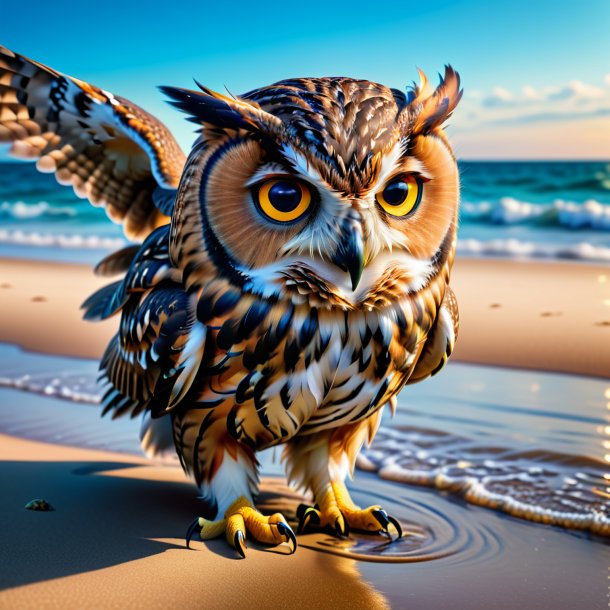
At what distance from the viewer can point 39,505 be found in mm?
2430

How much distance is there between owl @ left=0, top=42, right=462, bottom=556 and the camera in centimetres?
192

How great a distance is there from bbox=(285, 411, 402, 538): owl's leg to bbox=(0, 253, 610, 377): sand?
2.46 meters

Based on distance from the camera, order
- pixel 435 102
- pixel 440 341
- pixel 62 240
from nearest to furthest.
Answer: pixel 435 102 < pixel 440 341 < pixel 62 240

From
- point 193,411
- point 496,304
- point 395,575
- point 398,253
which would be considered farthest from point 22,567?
point 496,304

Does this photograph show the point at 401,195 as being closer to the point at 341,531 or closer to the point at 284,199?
the point at 284,199

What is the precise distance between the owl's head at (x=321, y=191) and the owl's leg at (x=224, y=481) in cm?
43

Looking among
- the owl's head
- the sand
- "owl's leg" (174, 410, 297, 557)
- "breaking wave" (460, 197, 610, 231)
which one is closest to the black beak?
the owl's head

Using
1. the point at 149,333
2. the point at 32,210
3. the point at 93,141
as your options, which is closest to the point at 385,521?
the point at 149,333

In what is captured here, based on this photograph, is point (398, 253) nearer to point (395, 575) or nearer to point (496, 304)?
point (395, 575)

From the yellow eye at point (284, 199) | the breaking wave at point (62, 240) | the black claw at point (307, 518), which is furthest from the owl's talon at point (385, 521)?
the breaking wave at point (62, 240)

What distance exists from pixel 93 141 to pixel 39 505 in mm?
1191

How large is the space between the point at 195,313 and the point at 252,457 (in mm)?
470

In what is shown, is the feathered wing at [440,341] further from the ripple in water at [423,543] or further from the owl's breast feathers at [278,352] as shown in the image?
the ripple in water at [423,543]

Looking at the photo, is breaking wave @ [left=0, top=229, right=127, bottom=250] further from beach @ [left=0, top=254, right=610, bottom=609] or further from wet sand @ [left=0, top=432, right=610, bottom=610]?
wet sand @ [left=0, top=432, right=610, bottom=610]
